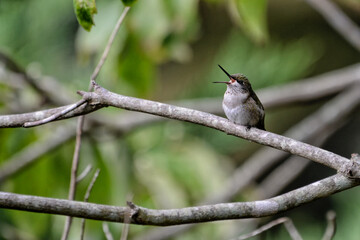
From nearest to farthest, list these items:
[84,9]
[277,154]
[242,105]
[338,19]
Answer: [84,9]
[242,105]
[277,154]
[338,19]

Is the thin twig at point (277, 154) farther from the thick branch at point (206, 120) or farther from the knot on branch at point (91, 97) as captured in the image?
the knot on branch at point (91, 97)

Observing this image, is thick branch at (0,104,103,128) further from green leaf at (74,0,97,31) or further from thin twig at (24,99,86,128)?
green leaf at (74,0,97,31)

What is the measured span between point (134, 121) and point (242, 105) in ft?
5.52

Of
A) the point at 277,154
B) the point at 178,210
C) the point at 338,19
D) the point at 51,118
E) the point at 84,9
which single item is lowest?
the point at 178,210

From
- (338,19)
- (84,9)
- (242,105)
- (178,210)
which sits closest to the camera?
(178,210)

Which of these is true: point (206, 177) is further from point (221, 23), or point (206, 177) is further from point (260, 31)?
point (221, 23)

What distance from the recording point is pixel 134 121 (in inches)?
165

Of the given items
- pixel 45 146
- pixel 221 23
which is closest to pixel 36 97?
pixel 45 146

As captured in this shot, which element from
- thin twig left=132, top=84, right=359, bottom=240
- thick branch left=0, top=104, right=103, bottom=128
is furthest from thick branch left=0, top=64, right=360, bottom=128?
thick branch left=0, top=104, right=103, bottom=128

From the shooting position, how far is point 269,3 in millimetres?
6762

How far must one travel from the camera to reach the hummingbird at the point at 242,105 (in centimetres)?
248

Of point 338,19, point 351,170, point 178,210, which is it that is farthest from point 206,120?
point 338,19

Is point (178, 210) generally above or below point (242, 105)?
below

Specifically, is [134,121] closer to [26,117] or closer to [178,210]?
[26,117]
